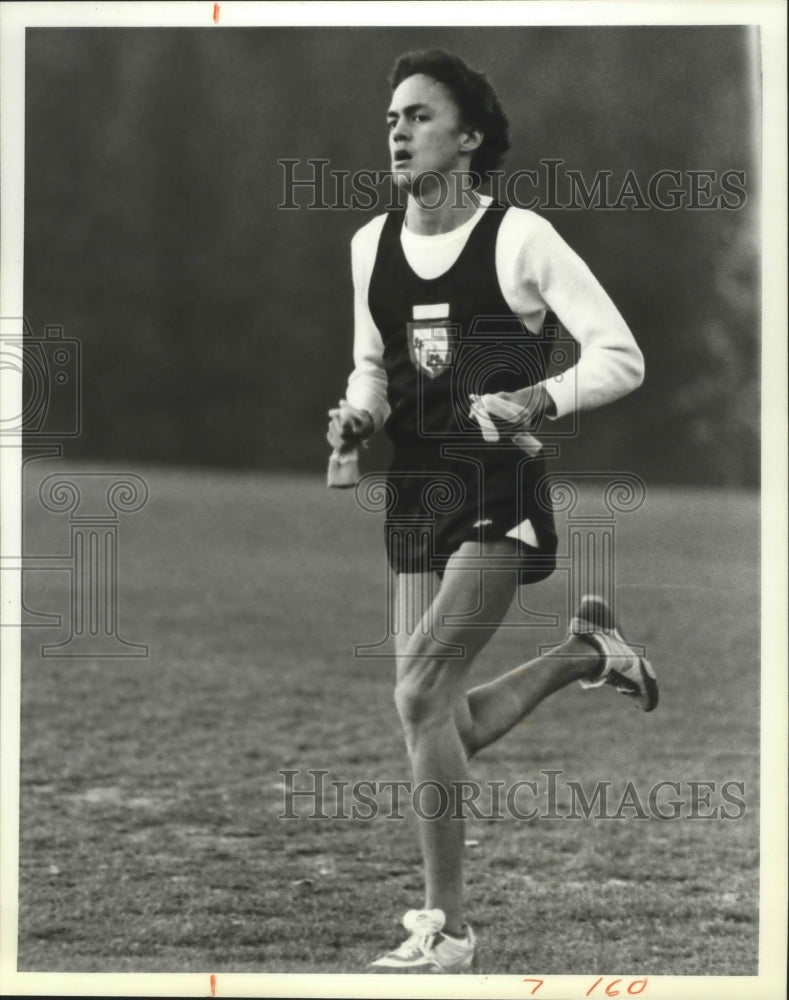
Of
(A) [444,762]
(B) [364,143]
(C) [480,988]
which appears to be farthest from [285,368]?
(C) [480,988]

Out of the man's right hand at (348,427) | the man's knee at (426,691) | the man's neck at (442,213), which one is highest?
the man's neck at (442,213)

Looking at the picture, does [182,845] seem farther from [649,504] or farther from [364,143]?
[364,143]

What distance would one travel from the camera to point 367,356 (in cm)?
441

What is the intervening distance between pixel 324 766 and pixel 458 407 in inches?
126

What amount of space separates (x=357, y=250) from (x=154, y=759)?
136 inches

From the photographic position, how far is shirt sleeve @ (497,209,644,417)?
4.22 meters

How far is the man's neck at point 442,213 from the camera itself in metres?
4.34

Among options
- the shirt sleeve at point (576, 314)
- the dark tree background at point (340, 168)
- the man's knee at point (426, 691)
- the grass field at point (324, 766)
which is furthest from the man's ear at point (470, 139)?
the man's knee at point (426, 691)

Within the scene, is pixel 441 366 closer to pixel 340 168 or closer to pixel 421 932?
pixel 340 168

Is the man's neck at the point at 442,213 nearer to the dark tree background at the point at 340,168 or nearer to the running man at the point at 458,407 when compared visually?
the running man at the point at 458,407

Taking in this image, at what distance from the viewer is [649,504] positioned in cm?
513

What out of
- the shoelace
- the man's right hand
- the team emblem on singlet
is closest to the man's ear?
the team emblem on singlet

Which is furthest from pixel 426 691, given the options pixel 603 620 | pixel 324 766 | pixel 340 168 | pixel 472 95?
pixel 324 766

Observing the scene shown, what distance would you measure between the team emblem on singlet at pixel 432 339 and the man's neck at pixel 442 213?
226 millimetres
